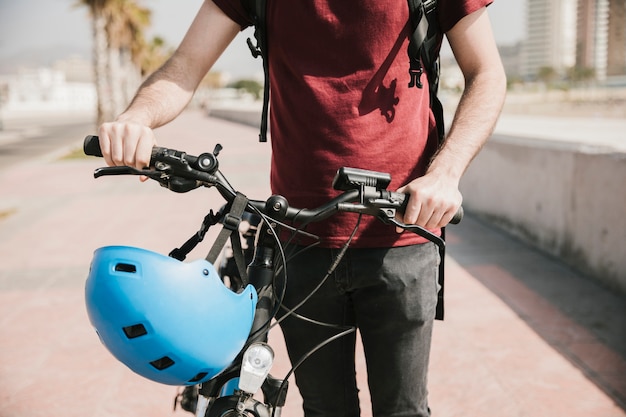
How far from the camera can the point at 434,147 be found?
1.86 m

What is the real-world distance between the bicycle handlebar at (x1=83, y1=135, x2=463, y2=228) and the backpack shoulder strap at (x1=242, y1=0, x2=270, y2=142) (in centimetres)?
43

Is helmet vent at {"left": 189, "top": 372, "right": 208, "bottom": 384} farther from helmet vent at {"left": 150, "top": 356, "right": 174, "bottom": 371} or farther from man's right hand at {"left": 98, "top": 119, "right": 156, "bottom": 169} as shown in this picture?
man's right hand at {"left": 98, "top": 119, "right": 156, "bottom": 169}

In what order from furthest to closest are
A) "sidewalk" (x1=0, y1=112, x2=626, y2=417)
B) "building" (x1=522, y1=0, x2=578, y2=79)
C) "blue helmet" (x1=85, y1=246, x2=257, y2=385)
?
"building" (x1=522, y1=0, x2=578, y2=79), "sidewalk" (x1=0, y1=112, x2=626, y2=417), "blue helmet" (x1=85, y1=246, x2=257, y2=385)

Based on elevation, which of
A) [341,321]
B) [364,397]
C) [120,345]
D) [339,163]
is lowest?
[364,397]

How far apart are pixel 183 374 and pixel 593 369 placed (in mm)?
3400

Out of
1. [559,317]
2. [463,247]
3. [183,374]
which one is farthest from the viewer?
[463,247]

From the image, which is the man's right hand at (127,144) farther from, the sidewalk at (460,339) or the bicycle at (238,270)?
the sidewalk at (460,339)

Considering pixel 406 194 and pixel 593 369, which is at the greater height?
pixel 406 194

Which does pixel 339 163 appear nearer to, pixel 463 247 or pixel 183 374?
pixel 183 374

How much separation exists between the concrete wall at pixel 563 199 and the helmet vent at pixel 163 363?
4.59 meters

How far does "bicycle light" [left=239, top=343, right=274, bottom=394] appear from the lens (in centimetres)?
145

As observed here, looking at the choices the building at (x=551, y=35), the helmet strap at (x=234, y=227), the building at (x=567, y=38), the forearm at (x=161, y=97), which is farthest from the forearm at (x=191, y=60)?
the building at (x=551, y=35)

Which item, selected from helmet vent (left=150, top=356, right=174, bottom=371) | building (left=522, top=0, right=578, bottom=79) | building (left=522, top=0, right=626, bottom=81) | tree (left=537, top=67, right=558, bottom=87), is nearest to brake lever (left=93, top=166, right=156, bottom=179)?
helmet vent (left=150, top=356, right=174, bottom=371)

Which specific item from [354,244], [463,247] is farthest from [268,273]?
[463,247]
